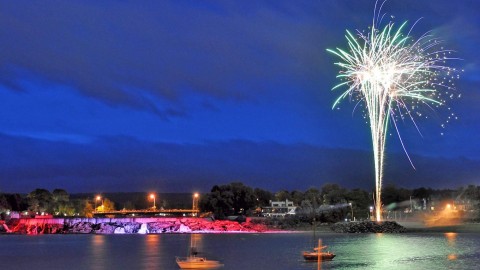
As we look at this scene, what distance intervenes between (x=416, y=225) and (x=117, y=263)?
384 feet

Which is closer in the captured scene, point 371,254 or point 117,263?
point 117,263

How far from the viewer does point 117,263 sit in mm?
82625

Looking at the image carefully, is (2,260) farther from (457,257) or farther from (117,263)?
(457,257)

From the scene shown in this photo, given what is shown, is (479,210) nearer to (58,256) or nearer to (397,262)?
(397,262)

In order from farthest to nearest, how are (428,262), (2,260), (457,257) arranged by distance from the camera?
(2,260)
(457,257)
(428,262)

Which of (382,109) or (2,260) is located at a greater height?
(382,109)

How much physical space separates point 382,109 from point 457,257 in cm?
2319

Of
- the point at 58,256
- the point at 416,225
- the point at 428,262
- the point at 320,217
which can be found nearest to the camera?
the point at 428,262

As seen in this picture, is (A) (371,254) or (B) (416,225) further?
(B) (416,225)

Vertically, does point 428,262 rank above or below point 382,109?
below

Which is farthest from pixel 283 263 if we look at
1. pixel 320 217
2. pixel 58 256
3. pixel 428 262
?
pixel 320 217

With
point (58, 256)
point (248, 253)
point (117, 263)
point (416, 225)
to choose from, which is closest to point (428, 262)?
point (248, 253)

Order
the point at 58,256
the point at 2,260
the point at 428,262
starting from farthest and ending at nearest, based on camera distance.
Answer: the point at 58,256 < the point at 2,260 < the point at 428,262

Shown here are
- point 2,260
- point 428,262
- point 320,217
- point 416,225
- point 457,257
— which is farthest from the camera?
point 320,217
